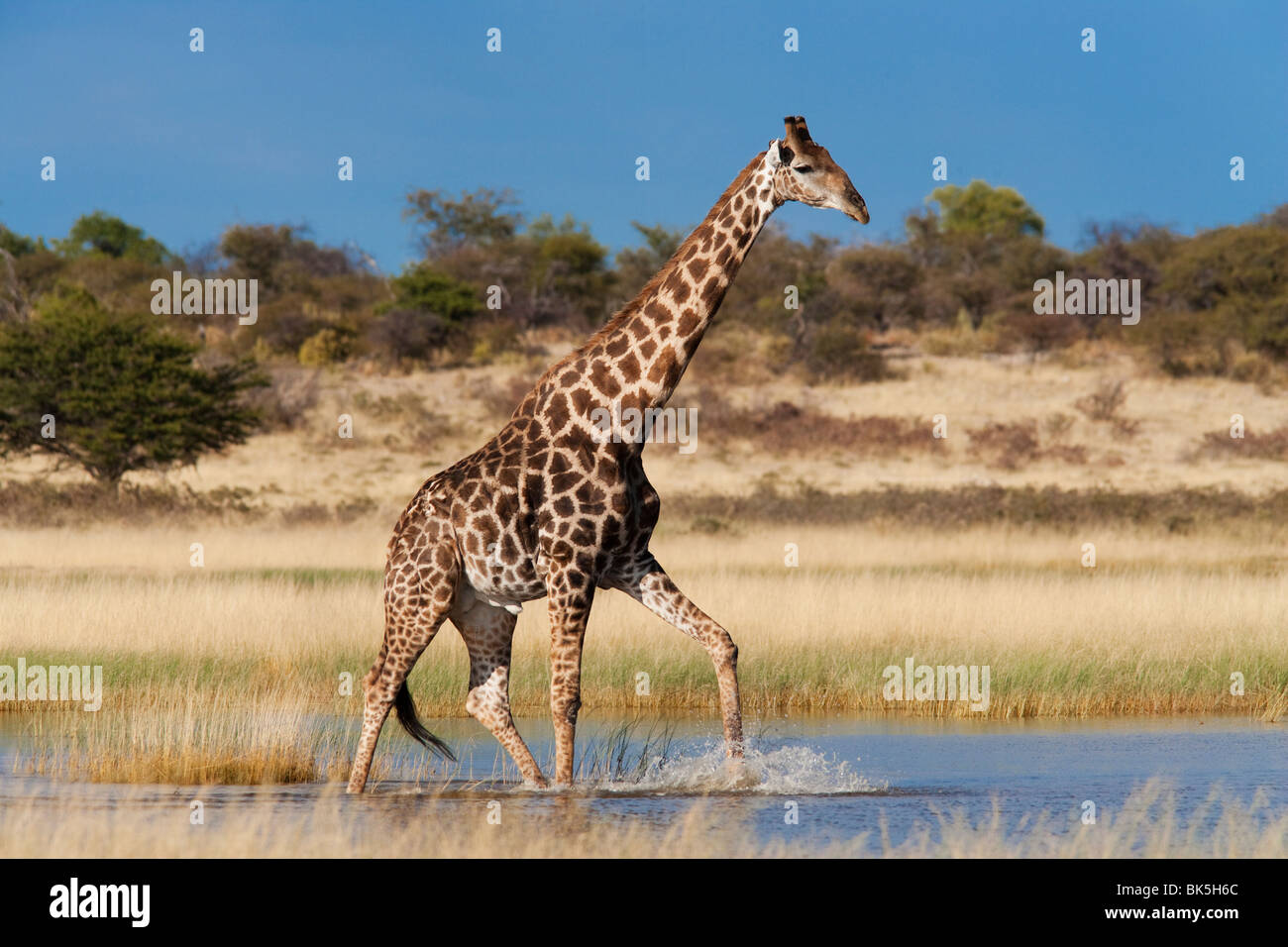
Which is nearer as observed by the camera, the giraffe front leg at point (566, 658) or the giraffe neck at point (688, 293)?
the giraffe front leg at point (566, 658)

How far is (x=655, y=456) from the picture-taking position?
38031 mm

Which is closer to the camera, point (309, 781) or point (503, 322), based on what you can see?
point (309, 781)

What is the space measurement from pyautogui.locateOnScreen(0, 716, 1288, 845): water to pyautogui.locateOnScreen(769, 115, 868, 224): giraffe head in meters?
3.33

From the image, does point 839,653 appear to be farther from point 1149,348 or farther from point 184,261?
point 184,261

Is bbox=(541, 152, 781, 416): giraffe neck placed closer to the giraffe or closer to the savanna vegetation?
the giraffe

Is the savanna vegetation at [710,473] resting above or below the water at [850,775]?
above

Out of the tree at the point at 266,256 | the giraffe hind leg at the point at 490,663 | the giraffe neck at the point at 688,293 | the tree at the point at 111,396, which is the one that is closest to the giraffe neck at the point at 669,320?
the giraffe neck at the point at 688,293

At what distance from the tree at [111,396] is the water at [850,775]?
867 inches

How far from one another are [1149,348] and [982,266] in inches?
630

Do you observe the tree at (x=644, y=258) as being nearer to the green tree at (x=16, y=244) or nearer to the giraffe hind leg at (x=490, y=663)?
the green tree at (x=16, y=244)

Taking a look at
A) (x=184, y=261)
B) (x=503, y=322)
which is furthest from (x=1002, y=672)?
(x=184, y=261)

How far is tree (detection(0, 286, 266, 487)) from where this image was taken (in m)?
34.1

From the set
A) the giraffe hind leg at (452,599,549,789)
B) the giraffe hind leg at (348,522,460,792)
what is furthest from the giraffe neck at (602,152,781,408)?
the giraffe hind leg at (452,599,549,789)

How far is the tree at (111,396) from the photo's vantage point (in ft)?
112
